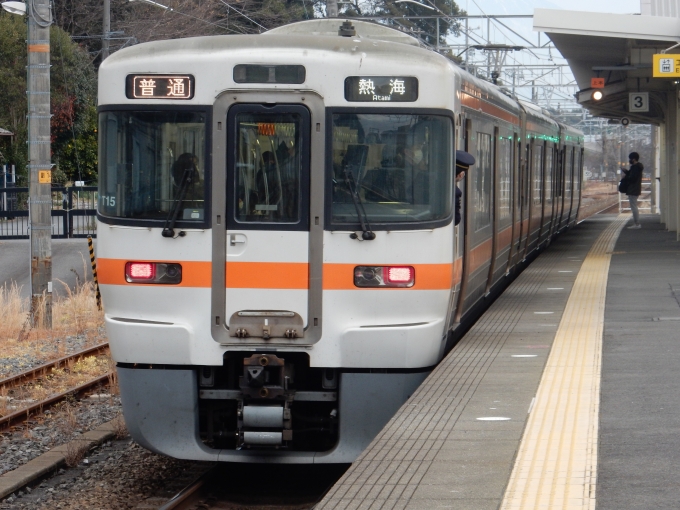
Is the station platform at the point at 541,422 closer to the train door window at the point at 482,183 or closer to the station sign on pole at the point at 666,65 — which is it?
the train door window at the point at 482,183

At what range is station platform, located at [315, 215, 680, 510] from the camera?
484 centimetres

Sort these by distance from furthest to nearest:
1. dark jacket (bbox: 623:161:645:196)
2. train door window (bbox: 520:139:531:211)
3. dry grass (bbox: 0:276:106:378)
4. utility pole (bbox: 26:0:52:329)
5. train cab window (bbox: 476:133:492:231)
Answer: dark jacket (bbox: 623:161:645:196)
utility pole (bbox: 26:0:52:329)
train door window (bbox: 520:139:531:211)
dry grass (bbox: 0:276:106:378)
train cab window (bbox: 476:133:492:231)

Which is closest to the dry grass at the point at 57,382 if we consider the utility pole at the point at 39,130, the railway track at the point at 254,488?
the railway track at the point at 254,488

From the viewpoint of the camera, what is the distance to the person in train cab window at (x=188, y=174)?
6910 mm

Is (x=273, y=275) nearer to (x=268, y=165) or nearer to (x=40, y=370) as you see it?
(x=268, y=165)

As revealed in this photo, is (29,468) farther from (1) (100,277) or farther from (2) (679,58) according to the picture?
(2) (679,58)

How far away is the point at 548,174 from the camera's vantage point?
18.6 meters

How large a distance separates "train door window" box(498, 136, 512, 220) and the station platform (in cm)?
114

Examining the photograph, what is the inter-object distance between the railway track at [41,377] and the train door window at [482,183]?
4309mm

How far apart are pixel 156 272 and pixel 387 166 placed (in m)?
1.62

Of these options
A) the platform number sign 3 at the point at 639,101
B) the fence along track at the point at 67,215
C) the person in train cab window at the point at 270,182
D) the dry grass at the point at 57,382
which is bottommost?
the dry grass at the point at 57,382

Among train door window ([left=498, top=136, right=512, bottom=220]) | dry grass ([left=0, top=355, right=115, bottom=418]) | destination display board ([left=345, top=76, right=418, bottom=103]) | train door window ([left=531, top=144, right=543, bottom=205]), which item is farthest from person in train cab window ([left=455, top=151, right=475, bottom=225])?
train door window ([left=531, top=144, right=543, bottom=205])

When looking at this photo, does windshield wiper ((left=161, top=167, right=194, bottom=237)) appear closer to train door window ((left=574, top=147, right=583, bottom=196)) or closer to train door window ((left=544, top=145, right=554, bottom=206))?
train door window ((left=544, top=145, right=554, bottom=206))

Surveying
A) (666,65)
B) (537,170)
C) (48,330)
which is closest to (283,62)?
(48,330)
